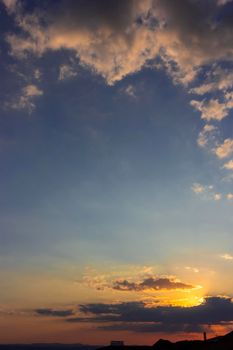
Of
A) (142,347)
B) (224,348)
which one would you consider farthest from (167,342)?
(224,348)

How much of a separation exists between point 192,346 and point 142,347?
8.40 metres

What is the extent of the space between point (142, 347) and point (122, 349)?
125 inches

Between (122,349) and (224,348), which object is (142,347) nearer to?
(122,349)

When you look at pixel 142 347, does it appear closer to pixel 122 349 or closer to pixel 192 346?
pixel 122 349

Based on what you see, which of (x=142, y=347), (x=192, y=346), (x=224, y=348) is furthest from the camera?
(x=142, y=347)

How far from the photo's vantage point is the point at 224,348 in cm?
5841

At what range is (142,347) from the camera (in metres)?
66.8

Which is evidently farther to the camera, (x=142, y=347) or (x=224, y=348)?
(x=142, y=347)

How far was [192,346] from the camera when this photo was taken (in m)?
62.7

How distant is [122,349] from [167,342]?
23.5 feet

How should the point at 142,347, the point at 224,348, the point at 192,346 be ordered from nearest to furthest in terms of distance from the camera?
the point at 224,348 → the point at 192,346 → the point at 142,347

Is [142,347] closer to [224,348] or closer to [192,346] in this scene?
[192,346]

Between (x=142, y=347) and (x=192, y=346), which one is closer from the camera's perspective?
(x=192, y=346)

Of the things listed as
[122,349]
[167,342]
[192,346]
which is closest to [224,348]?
[192,346]
